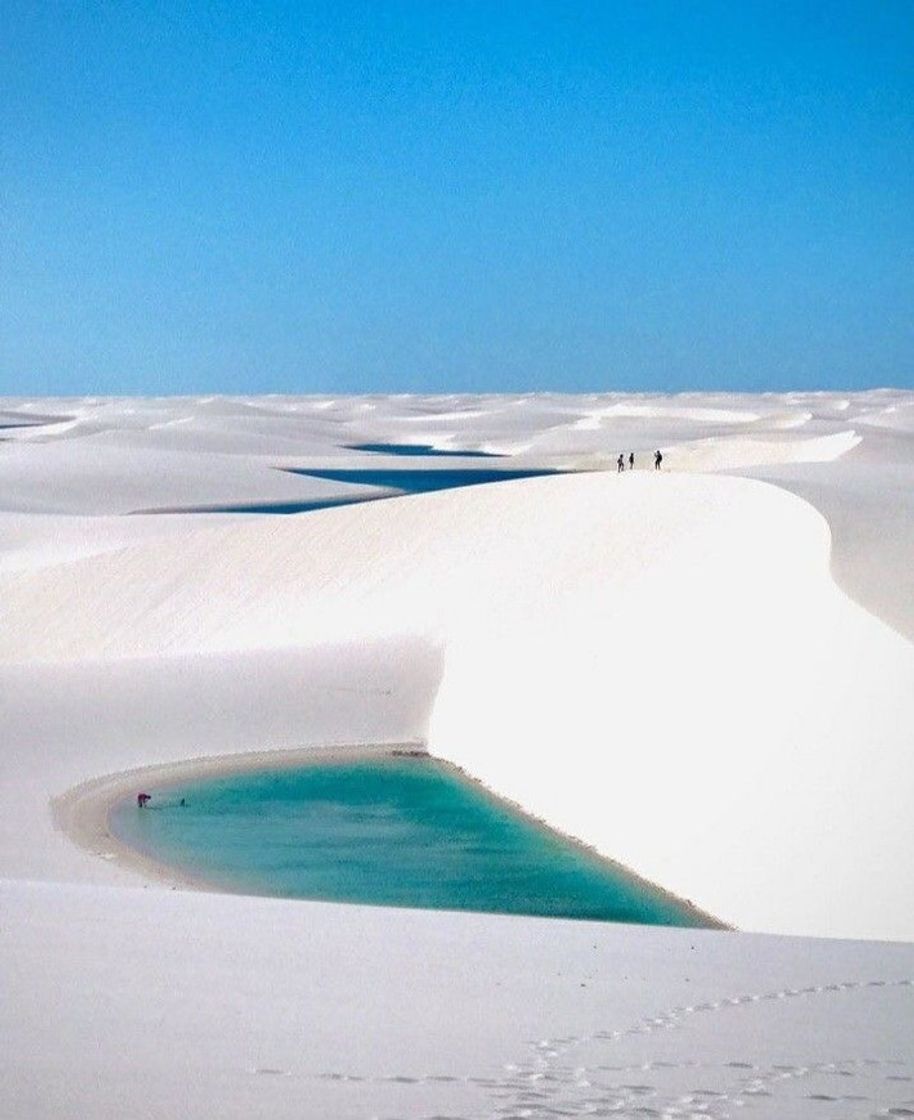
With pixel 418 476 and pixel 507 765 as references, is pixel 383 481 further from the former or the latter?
pixel 507 765

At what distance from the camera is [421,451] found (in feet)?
237

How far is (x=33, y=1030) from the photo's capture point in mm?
5309

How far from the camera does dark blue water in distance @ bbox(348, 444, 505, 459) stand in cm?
6694

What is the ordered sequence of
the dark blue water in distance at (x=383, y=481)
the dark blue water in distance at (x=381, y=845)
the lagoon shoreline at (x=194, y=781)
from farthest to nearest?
1. the dark blue water in distance at (x=383, y=481)
2. the lagoon shoreline at (x=194, y=781)
3. the dark blue water in distance at (x=381, y=845)

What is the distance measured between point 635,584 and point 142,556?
8585 mm

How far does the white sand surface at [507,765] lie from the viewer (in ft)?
17.5

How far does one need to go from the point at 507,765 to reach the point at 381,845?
2692 mm

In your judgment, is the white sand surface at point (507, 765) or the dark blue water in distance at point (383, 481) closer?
the white sand surface at point (507, 765)

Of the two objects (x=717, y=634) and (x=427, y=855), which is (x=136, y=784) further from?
(x=717, y=634)

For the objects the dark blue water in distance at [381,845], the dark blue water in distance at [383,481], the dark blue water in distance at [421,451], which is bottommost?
the dark blue water in distance at [381,845]

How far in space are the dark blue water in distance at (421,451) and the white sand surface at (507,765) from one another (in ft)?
122

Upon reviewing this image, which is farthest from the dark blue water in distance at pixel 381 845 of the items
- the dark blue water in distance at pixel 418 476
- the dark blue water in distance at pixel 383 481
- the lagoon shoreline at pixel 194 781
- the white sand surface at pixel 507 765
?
the dark blue water in distance at pixel 418 476

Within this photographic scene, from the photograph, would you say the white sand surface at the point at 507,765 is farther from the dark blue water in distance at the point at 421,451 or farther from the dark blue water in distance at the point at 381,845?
the dark blue water in distance at the point at 421,451

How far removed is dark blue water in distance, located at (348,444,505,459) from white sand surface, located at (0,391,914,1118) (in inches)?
1459
